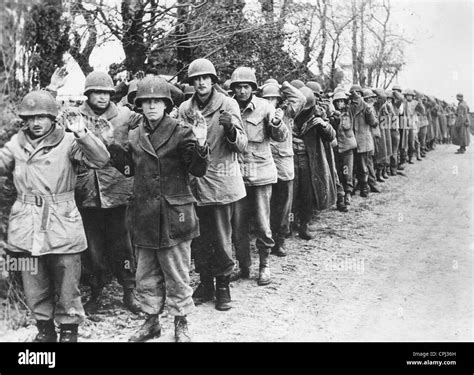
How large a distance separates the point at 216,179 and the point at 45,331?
192 cm

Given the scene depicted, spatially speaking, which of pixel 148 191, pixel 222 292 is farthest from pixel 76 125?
pixel 222 292

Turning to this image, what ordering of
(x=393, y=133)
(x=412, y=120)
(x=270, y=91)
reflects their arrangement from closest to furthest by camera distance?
(x=270, y=91) → (x=393, y=133) → (x=412, y=120)

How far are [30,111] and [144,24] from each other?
13.2 ft

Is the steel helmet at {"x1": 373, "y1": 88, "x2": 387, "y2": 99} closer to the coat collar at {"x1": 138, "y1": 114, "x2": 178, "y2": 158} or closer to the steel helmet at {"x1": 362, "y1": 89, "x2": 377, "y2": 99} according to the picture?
the steel helmet at {"x1": 362, "y1": 89, "x2": 377, "y2": 99}

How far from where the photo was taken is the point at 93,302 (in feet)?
17.3

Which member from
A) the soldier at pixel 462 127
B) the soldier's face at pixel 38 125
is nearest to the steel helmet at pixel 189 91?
the soldier's face at pixel 38 125

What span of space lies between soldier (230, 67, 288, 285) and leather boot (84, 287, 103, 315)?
5.21 feet

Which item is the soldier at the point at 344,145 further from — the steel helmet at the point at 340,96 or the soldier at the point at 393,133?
the soldier at the point at 393,133

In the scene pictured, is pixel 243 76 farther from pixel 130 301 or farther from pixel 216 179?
pixel 130 301

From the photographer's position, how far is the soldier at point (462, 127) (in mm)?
17828

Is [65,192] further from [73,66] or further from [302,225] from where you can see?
[302,225]

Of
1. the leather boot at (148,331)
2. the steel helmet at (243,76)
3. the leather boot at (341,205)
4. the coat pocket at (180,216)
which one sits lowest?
the leather boot at (148,331)

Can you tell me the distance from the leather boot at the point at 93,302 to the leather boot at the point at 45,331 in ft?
2.63

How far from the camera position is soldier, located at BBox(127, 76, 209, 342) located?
173 inches
